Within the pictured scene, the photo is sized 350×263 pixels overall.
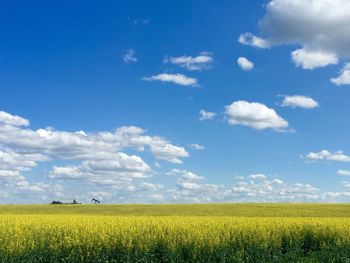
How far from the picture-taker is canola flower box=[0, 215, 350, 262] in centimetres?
2044

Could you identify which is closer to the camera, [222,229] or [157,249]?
[157,249]

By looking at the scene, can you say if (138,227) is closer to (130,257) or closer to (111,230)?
(111,230)

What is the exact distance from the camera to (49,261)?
2048 centimetres

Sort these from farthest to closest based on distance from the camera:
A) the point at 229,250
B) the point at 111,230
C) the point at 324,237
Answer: the point at 324,237, the point at 111,230, the point at 229,250

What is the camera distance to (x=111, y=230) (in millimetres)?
23250

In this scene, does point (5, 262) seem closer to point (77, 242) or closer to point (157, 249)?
point (77, 242)

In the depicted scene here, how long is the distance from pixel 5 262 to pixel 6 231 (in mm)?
5548

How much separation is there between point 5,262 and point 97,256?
3742mm

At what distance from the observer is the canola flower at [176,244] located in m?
20.4

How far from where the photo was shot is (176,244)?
21078 mm

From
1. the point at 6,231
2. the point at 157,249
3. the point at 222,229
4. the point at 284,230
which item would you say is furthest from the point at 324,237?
the point at 6,231

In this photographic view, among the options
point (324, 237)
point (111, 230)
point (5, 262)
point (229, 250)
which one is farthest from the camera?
point (324, 237)

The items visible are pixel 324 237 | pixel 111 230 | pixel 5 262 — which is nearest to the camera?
pixel 5 262

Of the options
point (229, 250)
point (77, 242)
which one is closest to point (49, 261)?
point (77, 242)
